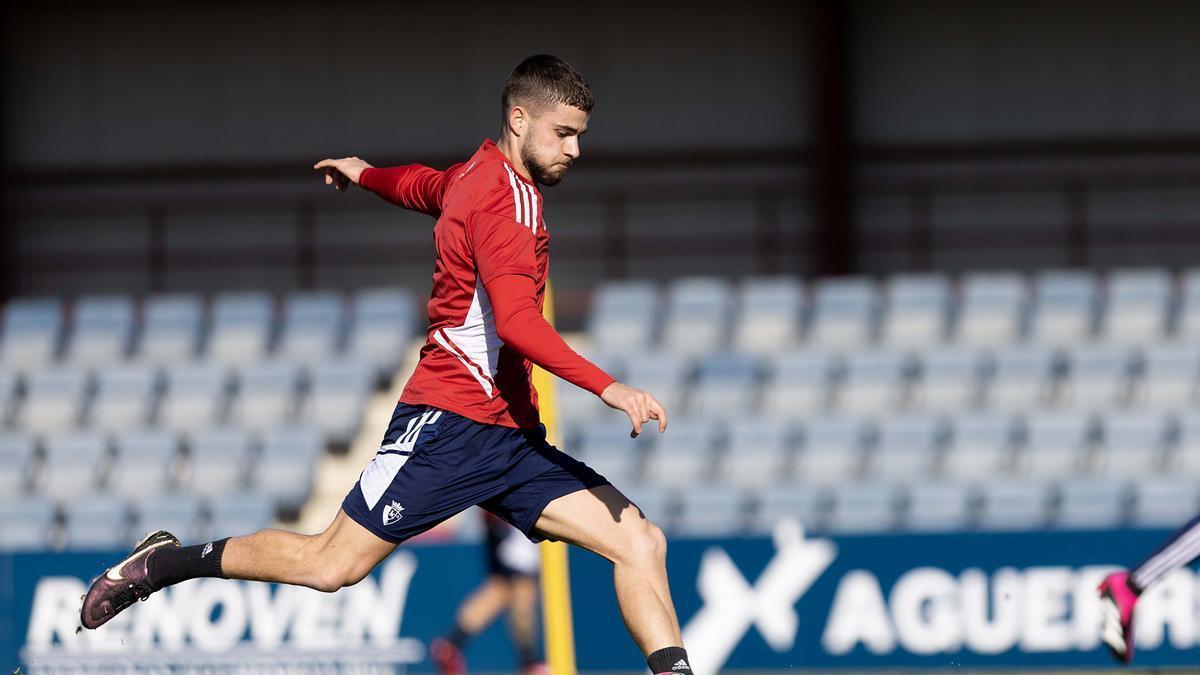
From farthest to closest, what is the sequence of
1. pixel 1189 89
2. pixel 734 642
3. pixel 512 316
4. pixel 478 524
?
pixel 1189 89 → pixel 478 524 → pixel 734 642 → pixel 512 316

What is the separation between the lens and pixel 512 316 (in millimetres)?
4527

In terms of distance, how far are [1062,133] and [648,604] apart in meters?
13.4

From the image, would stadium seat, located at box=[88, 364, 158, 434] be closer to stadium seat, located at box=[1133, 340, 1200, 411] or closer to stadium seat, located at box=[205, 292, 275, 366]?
stadium seat, located at box=[205, 292, 275, 366]

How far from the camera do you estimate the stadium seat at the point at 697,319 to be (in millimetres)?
13320

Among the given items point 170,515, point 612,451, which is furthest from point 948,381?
point 170,515

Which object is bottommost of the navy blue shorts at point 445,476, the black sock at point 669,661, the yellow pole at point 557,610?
the yellow pole at point 557,610

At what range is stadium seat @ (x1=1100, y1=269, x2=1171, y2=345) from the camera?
42.5 feet

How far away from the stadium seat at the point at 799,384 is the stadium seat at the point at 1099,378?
172 cm

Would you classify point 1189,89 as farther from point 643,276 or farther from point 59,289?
point 59,289

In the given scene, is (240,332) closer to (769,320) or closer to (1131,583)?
(769,320)

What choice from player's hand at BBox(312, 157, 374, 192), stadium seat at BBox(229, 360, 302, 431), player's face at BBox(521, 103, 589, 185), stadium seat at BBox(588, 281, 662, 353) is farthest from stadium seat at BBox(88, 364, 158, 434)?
player's face at BBox(521, 103, 589, 185)

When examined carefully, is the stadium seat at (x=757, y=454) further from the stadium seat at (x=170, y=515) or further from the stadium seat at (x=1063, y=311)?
the stadium seat at (x=170, y=515)

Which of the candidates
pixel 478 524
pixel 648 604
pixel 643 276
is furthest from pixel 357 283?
pixel 648 604

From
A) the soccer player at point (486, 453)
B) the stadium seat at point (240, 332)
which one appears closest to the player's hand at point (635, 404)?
the soccer player at point (486, 453)
